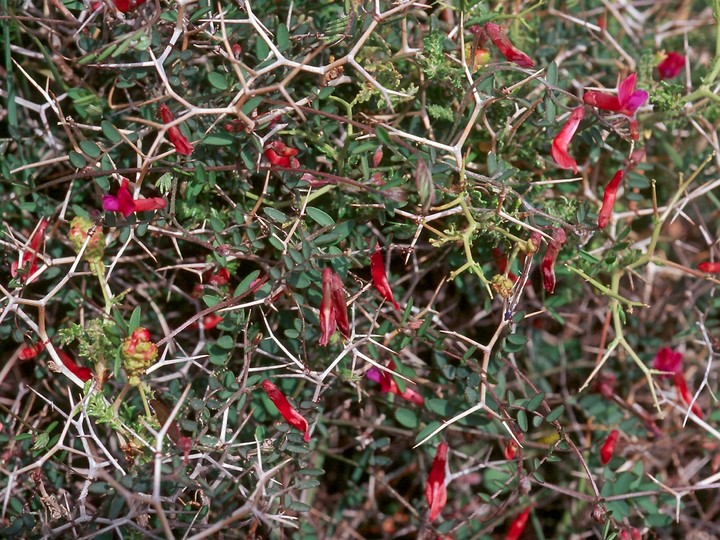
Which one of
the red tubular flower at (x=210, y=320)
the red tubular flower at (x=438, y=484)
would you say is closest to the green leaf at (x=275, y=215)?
the red tubular flower at (x=210, y=320)

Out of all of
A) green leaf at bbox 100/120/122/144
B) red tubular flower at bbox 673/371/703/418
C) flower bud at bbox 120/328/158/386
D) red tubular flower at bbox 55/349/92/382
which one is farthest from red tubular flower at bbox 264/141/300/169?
red tubular flower at bbox 673/371/703/418

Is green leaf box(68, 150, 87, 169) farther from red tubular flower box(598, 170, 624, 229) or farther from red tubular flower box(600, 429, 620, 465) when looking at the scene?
red tubular flower box(600, 429, 620, 465)

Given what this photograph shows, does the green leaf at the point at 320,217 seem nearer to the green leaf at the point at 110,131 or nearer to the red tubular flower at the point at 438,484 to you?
the green leaf at the point at 110,131

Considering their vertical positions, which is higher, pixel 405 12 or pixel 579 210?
pixel 405 12

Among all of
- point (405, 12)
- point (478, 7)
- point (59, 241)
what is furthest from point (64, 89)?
point (478, 7)

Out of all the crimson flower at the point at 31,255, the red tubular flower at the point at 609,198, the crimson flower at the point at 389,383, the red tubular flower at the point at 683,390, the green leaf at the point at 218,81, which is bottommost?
the red tubular flower at the point at 683,390

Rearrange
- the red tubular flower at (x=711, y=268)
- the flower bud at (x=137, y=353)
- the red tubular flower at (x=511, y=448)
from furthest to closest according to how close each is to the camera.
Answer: the red tubular flower at (x=711, y=268) → the red tubular flower at (x=511, y=448) → the flower bud at (x=137, y=353)

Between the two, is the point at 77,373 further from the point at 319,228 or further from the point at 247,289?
the point at 319,228
